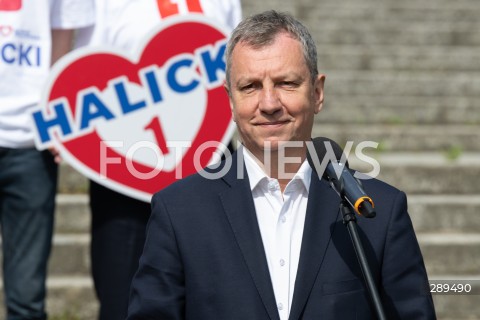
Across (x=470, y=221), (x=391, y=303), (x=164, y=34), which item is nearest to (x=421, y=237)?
(x=470, y=221)

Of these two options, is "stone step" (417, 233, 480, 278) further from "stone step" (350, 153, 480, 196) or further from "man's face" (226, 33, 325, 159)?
"man's face" (226, 33, 325, 159)

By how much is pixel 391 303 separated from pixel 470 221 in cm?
333

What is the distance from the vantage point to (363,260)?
204cm

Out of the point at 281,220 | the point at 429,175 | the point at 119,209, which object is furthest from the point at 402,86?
the point at 281,220

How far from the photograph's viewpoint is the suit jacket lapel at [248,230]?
2256 millimetres

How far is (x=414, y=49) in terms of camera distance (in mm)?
7207

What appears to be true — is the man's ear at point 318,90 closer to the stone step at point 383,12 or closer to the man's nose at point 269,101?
the man's nose at point 269,101

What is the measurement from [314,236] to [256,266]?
15cm

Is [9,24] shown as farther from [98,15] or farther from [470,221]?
[470,221]

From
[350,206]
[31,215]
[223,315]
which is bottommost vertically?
[31,215]

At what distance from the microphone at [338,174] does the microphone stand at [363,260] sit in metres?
0.03

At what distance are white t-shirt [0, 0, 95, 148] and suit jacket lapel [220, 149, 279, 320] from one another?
157 centimetres

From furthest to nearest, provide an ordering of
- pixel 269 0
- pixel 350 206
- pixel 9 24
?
pixel 269 0, pixel 9 24, pixel 350 206

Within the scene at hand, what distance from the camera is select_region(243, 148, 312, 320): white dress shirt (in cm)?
231
